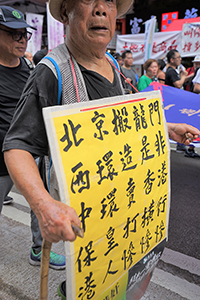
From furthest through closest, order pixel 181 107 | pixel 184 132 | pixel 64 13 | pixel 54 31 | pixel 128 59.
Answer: pixel 54 31 → pixel 128 59 → pixel 181 107 → pixel 184 132 → pixel 64 13

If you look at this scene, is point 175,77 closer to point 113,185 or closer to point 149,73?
point 149,73

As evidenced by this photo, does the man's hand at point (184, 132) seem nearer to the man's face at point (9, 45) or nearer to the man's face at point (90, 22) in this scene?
the man's face at point (90, 22)

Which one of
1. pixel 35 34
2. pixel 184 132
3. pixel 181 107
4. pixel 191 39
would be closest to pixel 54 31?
pixel 35 34

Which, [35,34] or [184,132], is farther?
[35,34]

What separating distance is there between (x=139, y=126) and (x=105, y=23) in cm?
49

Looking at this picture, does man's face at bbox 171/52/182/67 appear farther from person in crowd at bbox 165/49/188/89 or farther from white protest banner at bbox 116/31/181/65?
white protest banner at bbox 116/31/181/65

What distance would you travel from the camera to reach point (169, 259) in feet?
8.10

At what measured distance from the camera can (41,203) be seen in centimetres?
90

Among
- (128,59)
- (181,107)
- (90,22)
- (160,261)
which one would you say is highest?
(90,22)

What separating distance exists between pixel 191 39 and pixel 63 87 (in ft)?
29.4

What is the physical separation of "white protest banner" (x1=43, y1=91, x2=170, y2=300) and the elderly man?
0.40 ft

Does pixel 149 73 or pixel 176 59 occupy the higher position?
pixel 176 59

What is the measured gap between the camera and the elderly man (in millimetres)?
966

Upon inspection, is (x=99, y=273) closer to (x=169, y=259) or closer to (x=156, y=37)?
(x=169, y=259)
